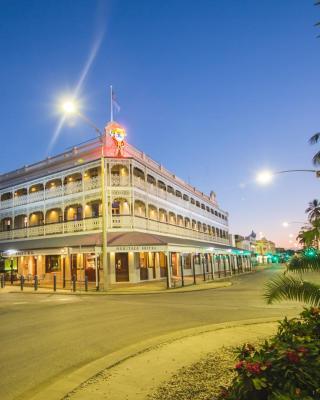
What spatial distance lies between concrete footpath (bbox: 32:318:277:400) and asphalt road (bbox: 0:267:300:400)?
53 centimetres

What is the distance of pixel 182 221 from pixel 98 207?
14.2 metres

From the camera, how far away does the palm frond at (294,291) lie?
5.65 metres

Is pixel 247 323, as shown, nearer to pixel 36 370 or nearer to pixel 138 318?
pixel 138 318

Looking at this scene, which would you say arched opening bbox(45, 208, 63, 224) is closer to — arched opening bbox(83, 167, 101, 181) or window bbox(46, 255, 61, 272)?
window bbox(46, 255, 61, 272)

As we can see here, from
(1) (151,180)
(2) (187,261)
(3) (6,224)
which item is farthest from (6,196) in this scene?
(2) (187,261)

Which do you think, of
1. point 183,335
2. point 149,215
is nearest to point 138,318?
point 183,335

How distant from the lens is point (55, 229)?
31.1 metres

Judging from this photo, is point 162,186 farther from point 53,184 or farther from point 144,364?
point 144,364

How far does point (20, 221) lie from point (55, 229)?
23.5 ft

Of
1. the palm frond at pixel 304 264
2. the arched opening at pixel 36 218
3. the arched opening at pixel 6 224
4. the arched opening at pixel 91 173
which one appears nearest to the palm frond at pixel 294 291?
the palm frond at pixel 304 264

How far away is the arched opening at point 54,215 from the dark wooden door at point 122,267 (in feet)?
25.5

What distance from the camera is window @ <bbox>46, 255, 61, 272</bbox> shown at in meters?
31.3

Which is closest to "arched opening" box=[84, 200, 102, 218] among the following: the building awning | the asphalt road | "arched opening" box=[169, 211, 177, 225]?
the building awning

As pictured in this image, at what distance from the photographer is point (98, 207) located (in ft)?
97.1
